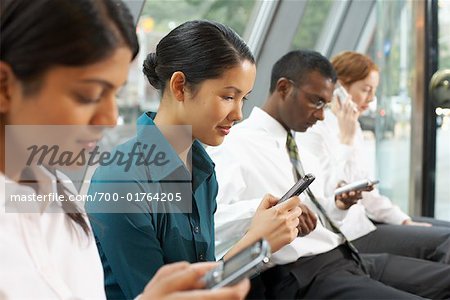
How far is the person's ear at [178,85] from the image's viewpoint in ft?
5.09

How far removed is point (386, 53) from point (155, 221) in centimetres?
311

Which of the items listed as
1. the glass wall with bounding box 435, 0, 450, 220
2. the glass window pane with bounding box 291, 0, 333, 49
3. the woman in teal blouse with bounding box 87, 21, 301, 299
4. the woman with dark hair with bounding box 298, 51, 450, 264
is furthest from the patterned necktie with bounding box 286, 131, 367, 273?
the glass window pane with bounding box 291, 0, 333, 49

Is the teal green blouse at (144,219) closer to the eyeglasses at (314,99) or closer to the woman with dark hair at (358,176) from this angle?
the eyeglasses at (314,99)

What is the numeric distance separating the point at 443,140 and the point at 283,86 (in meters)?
1.81

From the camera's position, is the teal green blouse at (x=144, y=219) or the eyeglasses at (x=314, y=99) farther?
the eyeglasses at (x=314, y=99)

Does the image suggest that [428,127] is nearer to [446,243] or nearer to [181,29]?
[446,243]

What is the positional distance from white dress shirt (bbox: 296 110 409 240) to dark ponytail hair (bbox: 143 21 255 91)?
42.7 inches

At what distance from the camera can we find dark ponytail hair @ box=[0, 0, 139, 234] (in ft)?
2.93

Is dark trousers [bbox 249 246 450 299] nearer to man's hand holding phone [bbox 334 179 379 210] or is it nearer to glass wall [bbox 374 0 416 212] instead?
man's hand holding phone [bbox 334 179 379 210]

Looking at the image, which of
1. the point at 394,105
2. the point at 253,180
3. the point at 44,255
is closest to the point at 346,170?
the point at 253,180

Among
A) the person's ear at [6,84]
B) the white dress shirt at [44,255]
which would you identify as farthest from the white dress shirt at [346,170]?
the person's ear at [6,84]

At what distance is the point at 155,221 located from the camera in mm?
1419

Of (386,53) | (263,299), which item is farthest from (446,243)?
(386,53)

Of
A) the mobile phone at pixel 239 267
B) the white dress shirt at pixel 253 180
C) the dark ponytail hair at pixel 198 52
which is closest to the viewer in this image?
the mobile phone at pixel 239 267
